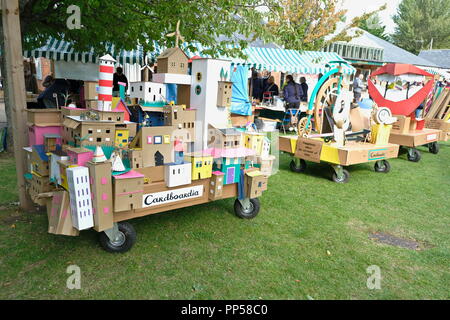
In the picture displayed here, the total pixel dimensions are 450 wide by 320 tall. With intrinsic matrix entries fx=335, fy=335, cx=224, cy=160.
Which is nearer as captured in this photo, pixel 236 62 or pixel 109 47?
pixel 109 47

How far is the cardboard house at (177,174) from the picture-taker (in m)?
3.46

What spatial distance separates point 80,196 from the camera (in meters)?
2.90

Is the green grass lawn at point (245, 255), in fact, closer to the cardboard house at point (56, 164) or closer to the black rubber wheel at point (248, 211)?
the black rubber wheel at point (248, 211)

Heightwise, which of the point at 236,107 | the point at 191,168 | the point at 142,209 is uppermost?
the point at 236,107

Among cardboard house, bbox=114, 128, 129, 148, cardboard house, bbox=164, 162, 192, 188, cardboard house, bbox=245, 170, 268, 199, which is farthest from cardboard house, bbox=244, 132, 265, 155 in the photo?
cardboard house, bbox=114, 128, 129, 148

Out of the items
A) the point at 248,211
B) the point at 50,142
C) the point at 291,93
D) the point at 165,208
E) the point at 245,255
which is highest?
the point at 291,93

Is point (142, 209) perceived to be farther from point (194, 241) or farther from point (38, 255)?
point (38, 255)

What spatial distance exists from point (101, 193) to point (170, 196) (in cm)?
79

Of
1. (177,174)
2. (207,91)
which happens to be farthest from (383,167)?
(177,174)

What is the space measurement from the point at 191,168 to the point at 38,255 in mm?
1757

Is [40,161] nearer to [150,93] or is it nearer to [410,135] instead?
[150,93]

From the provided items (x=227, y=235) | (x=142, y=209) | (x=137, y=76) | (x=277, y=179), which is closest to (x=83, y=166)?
(x=142, y=209)

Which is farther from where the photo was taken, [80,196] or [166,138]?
[166,138]

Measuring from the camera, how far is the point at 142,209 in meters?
3.40
